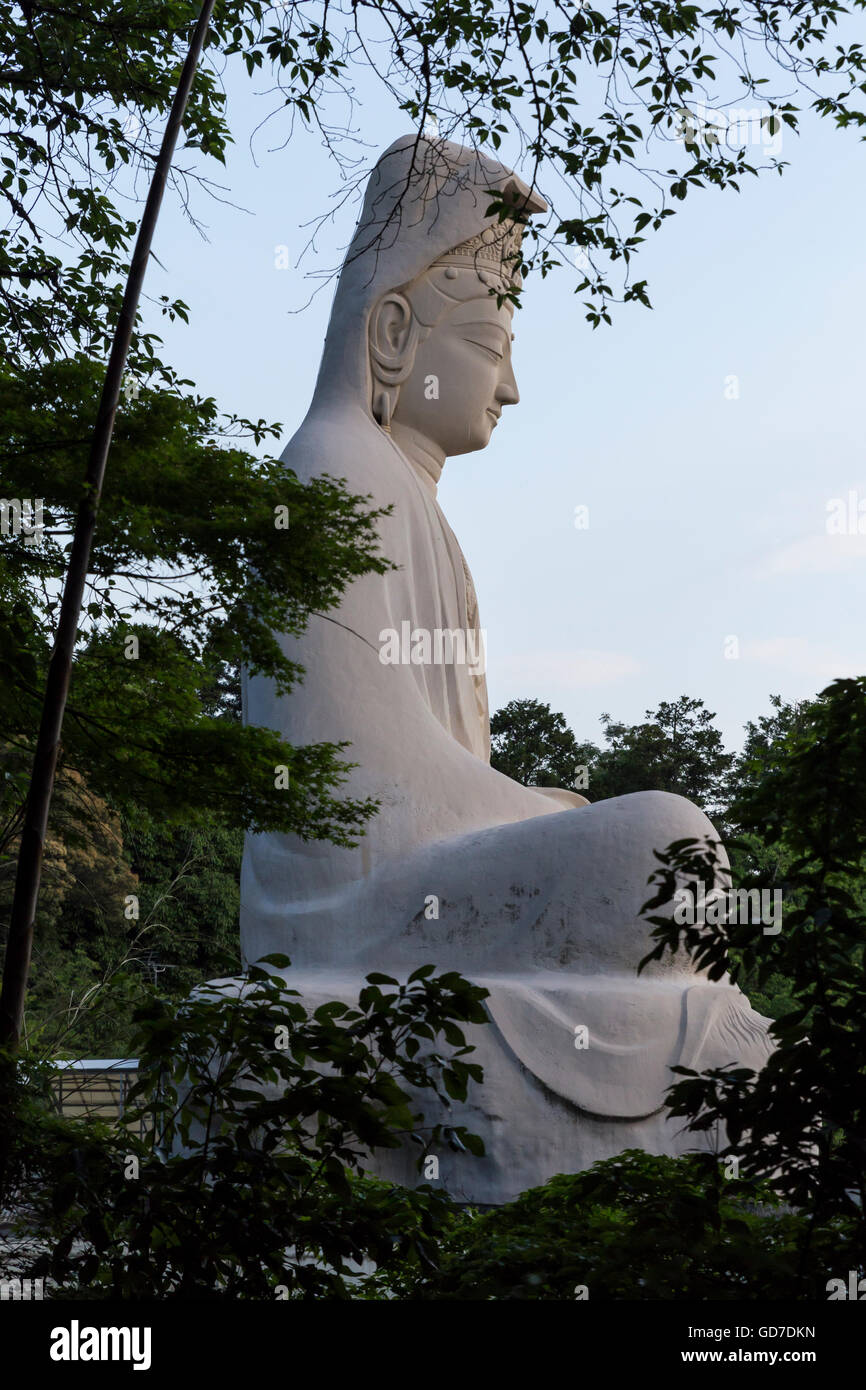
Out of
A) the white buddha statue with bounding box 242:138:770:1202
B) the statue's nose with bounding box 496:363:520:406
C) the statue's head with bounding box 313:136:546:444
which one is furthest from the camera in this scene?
the statue's nose with bounding box 496:363:520:406

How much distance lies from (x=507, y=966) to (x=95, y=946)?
12.6m

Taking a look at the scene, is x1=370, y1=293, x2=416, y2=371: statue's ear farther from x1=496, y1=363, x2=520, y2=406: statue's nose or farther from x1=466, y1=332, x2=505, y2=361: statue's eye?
x1=496, y1=363, x2=520, y2=406: statue's nose

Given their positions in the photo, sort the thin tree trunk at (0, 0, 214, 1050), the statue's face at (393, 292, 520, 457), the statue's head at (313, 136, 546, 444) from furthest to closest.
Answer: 1. the statue's face at (393, 292, 520, 457)
2. the statue's head at (313, 136, 546, 444)
3. the thin tree trunk at (0, 0, 214, 1050)

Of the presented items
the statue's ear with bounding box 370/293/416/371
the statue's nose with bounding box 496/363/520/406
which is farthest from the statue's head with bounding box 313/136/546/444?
the statue's nose with bounding box 496/363/520/406

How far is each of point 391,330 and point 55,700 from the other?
15.0 feet

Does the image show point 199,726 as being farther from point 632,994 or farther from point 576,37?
point 576,37

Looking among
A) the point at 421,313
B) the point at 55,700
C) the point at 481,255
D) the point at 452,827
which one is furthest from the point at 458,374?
the point at 55,700

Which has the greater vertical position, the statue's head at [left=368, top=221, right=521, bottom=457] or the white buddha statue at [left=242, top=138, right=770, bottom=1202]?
the statue's head at [left=368, top=221, right=521, bottom=457]

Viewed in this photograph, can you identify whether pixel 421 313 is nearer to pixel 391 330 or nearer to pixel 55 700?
pixel 391 330

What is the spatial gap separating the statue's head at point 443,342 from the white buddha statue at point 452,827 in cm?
1

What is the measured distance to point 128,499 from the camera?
455 cm

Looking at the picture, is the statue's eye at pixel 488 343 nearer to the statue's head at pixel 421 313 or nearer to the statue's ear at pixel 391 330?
the statue's head at pixel 421 313

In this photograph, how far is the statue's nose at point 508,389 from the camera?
691 centimetres

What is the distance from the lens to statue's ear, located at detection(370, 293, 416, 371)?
257 inches
